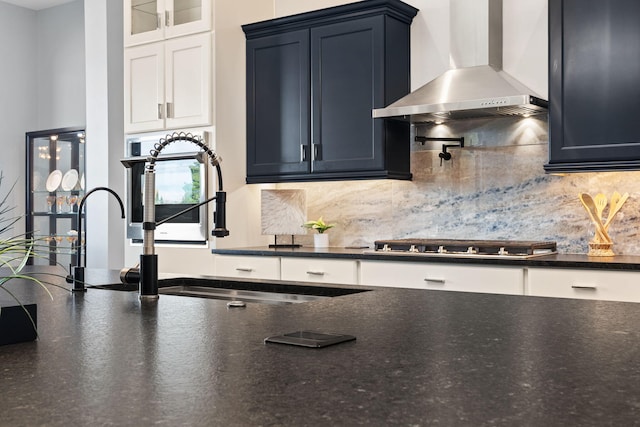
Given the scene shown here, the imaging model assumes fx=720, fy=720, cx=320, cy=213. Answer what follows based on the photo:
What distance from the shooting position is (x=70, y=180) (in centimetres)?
603

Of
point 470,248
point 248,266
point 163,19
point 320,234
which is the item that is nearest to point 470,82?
point 470,248

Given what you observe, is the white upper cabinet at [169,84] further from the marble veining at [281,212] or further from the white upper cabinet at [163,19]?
the marble veining at [281,212]

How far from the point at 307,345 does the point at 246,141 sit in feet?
11.7

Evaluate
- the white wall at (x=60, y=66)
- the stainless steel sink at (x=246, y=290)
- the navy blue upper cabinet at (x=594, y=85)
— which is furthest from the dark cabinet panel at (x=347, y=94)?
the white wall at (x=60, y=66)

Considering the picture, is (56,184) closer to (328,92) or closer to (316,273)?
(328,92)

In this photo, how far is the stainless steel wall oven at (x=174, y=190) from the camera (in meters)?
4.51

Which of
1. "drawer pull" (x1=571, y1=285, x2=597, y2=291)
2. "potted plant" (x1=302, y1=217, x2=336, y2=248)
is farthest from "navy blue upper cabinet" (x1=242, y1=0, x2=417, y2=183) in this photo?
"drawer pull" (x1=571, y1=285, x2=597, y2=291)

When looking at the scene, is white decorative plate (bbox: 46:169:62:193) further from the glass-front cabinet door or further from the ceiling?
the ceiling

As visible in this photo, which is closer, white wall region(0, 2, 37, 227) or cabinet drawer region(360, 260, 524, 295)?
cabinet drawer region(360, 260, 524, 295)

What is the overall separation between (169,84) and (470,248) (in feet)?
7.50

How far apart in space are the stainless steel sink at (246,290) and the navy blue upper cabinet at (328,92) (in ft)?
5.89

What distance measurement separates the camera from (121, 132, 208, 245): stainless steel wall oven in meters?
4.51

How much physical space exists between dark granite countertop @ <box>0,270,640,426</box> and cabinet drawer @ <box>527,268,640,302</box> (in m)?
1.41

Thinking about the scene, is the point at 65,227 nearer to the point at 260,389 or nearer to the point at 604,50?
the point at 604,50
